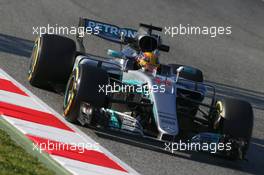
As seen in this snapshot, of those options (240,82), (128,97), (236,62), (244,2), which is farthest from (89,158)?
(244,2)

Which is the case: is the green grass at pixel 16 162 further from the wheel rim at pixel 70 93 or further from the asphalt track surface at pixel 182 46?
the wheel rim at pixel 70 93

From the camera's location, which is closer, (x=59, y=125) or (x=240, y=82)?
(x=59, y=125)

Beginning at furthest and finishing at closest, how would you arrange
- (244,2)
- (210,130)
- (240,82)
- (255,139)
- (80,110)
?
(244,2)
(240,82)
(255,139)
(210,130)
(80,110)

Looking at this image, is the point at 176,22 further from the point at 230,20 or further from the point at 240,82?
the point at 240,82

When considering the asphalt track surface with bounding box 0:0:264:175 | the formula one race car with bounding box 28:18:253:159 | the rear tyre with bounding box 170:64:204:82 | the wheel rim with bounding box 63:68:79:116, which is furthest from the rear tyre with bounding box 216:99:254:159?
the wheel rim with bounding box 63:68:79:116

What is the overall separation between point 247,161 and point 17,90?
323cm

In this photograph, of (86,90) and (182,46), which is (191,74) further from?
(182,46)

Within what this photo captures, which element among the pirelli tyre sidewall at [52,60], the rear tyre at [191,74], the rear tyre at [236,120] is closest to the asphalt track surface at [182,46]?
the pirelli tyre sidewall at [52,60]

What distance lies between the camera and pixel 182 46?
17.4 metres

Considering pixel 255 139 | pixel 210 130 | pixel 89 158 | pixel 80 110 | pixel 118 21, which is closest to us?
pixel 89 158

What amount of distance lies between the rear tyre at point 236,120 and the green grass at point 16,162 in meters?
2.76

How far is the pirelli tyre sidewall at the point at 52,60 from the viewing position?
10867 millimetres

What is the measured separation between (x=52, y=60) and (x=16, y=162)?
11.3 feet

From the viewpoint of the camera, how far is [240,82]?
15523 millimetres
